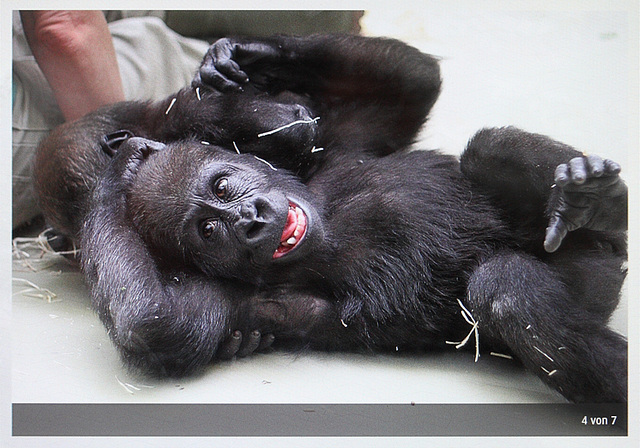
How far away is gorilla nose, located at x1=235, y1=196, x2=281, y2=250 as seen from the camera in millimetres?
1871

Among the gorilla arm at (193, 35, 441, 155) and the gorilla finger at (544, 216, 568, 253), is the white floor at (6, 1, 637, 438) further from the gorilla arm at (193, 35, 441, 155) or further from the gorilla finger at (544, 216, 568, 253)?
the gorilla finger at (544, 216, 568, 253)

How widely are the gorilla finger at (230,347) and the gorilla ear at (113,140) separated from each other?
789 millimetres

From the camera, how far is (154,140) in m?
2.22

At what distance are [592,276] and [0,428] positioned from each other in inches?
70.9

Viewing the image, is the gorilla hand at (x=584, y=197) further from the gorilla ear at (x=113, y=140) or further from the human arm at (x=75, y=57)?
the human arm at (x=75, y=57)

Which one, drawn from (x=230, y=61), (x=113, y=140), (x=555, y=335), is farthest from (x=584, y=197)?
(x=113, y=140)

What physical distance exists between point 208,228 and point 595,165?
3.67ft

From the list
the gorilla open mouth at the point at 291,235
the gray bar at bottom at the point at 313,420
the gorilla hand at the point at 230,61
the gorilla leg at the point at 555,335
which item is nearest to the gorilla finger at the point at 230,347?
the gray bar at bottom at the point at 313,420

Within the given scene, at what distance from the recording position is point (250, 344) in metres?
1.94

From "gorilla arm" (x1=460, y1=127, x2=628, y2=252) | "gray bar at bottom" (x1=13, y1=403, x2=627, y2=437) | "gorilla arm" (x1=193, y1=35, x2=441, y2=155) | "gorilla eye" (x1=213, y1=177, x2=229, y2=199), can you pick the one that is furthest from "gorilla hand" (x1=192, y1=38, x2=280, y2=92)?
"gray bar at bottom" (x1=13, y1=403, x2=627, y2=437)

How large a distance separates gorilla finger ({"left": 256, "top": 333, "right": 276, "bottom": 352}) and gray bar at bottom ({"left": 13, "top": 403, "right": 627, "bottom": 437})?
0.21 m

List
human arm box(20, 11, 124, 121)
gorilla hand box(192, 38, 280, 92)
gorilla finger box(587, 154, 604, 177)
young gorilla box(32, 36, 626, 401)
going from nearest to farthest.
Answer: gorilla finger box(587, 154, 604, 177) < young gorilla box(32, 36, 626, 401) < human arm box(20, 11, 124, 121) < gorilla hand box(192, 38, 280, 92)

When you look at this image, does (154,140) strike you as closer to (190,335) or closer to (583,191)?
(190,335)

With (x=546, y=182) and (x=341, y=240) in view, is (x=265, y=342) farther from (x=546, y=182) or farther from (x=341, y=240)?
(x=546, y=182)
